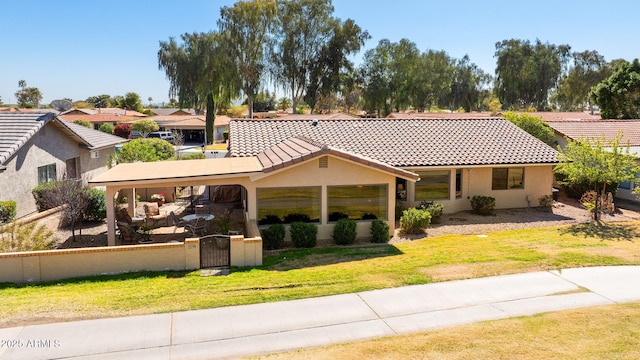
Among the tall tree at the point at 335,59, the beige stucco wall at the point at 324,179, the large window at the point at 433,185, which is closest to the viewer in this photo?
the beige stucco wall at the point at 324,179

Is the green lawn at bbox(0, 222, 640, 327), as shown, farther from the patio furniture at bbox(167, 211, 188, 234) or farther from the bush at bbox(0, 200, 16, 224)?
the bush at bbox(0, 200, 16, 224)

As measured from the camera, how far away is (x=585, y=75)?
8538 centimetres

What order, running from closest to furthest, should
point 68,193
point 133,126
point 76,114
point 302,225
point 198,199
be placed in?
point 302,225
point 68,193
point 198,199
point 133,126
point 76,114

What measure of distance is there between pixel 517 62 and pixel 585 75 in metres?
13.7

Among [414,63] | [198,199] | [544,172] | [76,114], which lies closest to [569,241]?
[544,172]

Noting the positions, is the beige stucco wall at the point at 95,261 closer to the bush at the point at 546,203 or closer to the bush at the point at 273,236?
the bush at the point at 273,236

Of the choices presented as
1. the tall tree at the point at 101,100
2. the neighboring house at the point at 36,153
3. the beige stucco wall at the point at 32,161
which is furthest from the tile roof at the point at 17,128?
the tall tree at the point at 101,100

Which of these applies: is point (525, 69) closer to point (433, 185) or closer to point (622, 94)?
point (622, 94)

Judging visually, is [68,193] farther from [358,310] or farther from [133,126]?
[133,126]

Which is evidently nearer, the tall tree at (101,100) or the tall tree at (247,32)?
the tall tree at (247,32)

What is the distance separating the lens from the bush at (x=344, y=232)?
1664 cm

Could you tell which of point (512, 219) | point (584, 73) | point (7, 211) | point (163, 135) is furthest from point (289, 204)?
point (584, 73)

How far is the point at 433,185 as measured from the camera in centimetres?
2116

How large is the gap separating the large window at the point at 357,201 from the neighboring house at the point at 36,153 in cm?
1236
